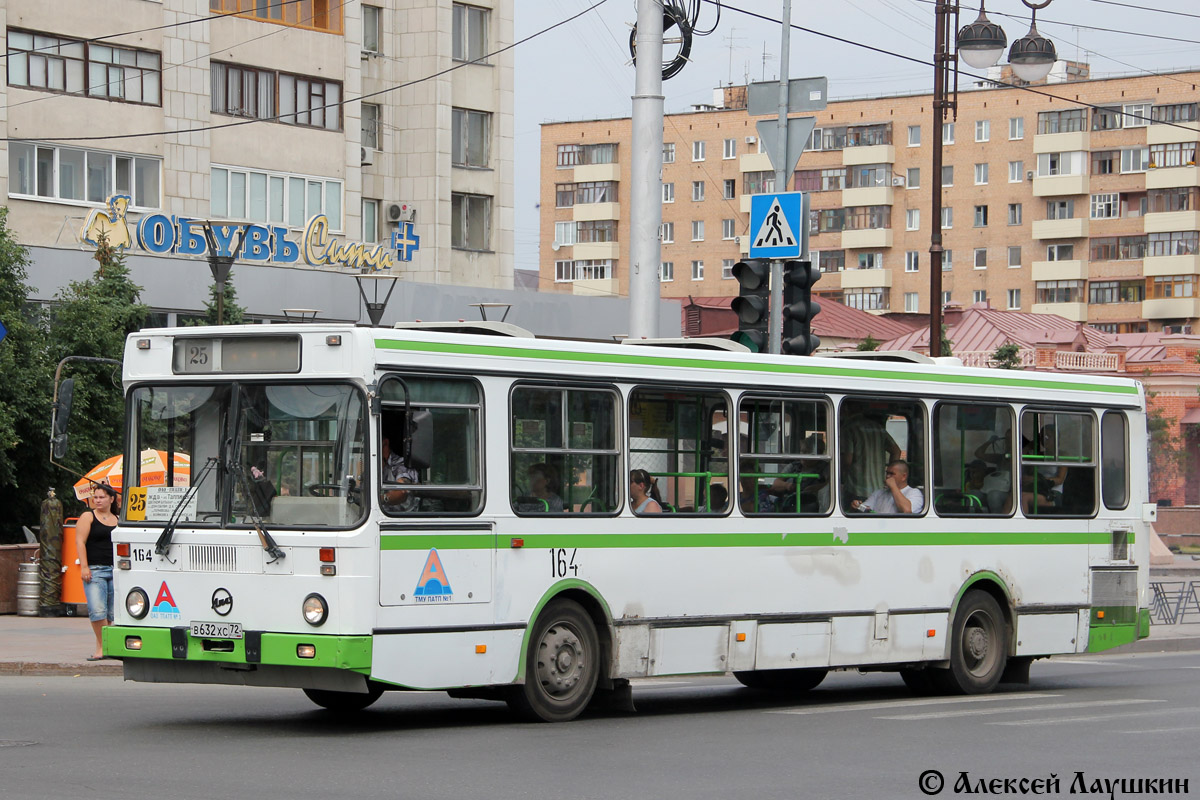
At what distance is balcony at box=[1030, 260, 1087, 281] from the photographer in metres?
97.3

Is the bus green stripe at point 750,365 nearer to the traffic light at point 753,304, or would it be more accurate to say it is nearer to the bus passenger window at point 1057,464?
the bus passenger window at point 1057,464

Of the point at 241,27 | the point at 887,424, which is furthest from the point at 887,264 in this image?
the point at 887,424

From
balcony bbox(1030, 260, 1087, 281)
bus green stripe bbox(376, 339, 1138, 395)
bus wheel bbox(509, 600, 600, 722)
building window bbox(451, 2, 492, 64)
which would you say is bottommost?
bus wheel bbox(509, 600, 600, 722)

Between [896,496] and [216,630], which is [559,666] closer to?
[216,630]

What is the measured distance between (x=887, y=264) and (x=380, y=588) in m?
94.1

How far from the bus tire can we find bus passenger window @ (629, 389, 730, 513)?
3.06 metres

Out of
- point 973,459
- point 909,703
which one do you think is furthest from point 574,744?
point 973,459

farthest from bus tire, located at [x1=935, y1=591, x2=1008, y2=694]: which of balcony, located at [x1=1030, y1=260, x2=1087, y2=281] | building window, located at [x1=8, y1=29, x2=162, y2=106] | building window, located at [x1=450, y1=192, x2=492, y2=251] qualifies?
balcony, located at [x1=1030, y1=260, x2=1087, y2=281]

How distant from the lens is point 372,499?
12.0 metres

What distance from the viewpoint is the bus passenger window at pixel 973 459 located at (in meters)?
16.1

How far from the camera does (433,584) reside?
12.3m

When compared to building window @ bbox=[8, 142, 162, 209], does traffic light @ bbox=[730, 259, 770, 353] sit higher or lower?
lower

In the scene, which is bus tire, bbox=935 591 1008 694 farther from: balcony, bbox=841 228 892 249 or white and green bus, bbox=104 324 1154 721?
balcony, bbox=841 228 892 249

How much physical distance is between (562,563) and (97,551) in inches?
216
